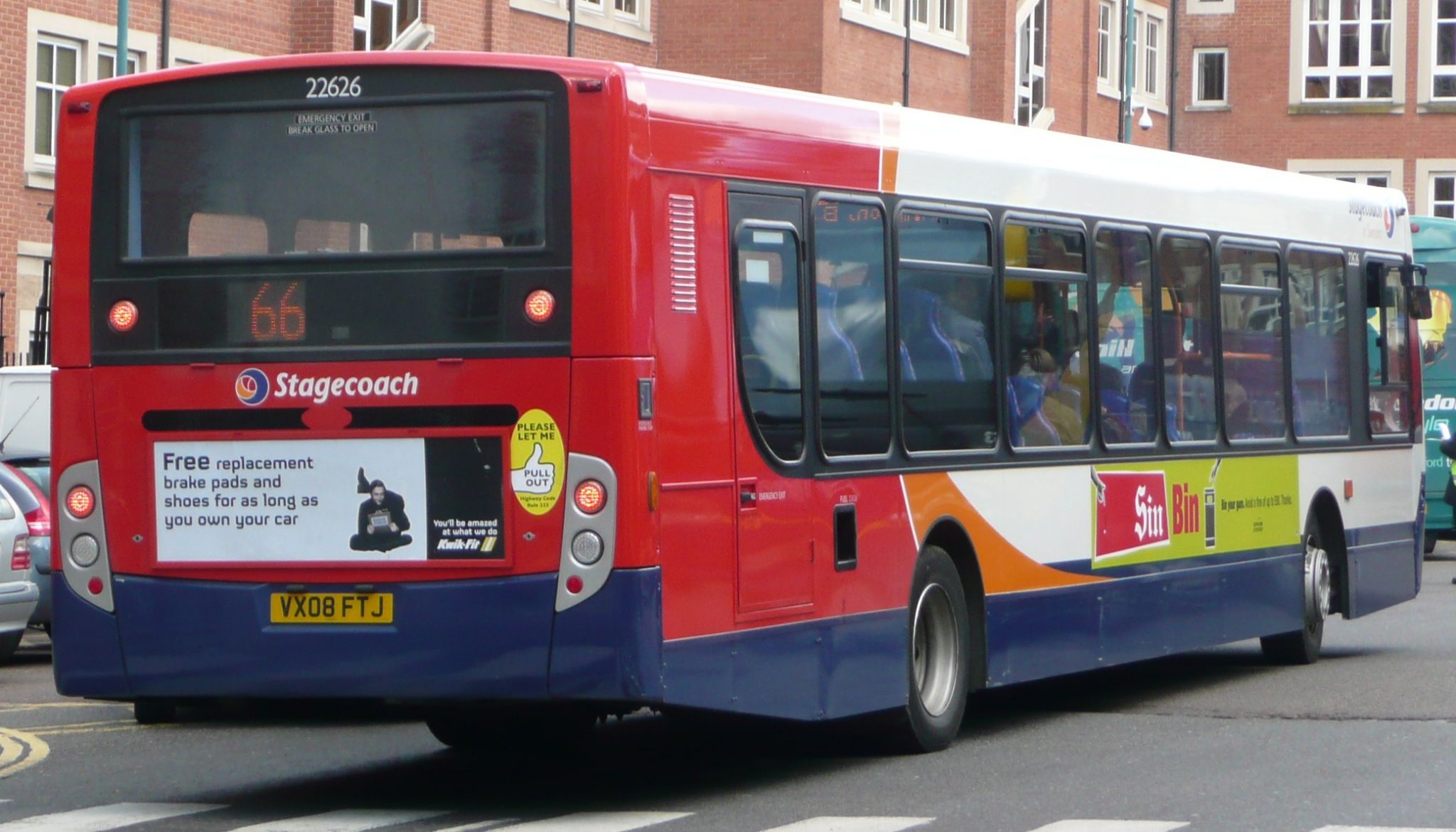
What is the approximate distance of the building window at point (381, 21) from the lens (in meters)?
34.7

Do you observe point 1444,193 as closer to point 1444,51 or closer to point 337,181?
point 1444,51

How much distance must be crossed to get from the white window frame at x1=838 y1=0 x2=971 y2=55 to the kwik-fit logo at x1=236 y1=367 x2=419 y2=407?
35266mm

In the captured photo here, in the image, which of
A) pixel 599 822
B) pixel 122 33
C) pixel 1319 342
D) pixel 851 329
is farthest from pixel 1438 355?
pixel 599 822

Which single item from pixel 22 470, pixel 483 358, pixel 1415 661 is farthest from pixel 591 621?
pixel 22 470

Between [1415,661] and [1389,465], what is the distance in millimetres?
1685

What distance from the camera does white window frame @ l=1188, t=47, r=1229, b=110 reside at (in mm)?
65188

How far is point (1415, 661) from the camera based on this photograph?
51.0ft

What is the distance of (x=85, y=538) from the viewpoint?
9648 mm

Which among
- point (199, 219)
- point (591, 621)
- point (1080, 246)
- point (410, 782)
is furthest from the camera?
point (1080, 246)

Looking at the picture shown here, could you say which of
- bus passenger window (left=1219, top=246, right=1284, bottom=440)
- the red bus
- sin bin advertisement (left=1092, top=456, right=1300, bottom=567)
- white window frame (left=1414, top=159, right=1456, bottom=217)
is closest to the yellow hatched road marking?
the red bus

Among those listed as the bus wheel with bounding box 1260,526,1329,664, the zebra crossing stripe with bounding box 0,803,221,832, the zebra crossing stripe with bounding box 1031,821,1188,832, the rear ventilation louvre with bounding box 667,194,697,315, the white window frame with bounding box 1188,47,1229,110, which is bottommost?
the zebra crossing stripe with bounding box 0,803,221,832

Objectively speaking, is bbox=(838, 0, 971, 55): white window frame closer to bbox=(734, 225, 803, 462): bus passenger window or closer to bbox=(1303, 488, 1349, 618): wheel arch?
bbox=(1303, 488, 1349, 618): wheel arch

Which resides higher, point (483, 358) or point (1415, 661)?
point (483, 358)

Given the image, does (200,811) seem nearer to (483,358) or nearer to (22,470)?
(483,358)
